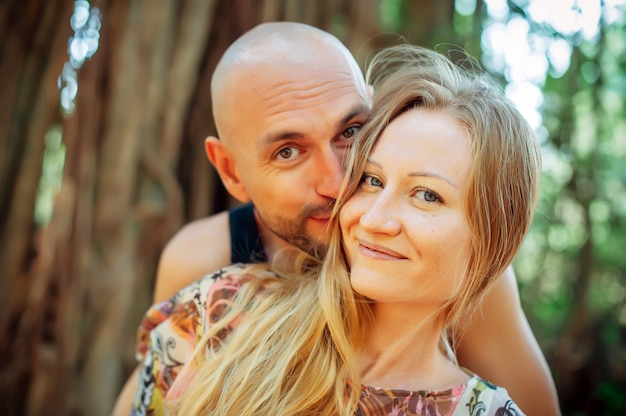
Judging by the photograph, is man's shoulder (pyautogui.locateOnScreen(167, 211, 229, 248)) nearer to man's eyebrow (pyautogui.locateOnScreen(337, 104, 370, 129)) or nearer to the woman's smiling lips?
man's eyebrow (pyautogui.locateOnScreen(337, 104, 370, 129))

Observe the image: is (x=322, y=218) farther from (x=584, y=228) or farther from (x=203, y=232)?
(x=584, y=228)

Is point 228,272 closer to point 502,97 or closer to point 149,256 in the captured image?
point 502,97

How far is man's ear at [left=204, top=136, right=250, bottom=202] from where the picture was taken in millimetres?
1798

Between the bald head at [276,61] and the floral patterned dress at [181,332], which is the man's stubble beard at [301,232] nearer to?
the floral patterned dress at [181,332]

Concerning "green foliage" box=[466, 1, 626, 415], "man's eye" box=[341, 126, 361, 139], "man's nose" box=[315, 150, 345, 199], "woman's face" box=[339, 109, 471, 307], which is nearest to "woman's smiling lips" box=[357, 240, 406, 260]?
"woman's face" box=[339, 109, 471, 307]

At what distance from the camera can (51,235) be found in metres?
2.87

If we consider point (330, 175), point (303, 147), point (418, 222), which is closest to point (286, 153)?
point (303, 147)

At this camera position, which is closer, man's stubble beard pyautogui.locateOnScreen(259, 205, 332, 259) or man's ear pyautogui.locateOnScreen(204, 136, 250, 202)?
man's stubble beard pyautogui.locateOnScreen(259, 205, 332, 259)

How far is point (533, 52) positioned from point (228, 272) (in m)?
2.13

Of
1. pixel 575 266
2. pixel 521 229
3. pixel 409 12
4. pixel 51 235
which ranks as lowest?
pixel 575 266

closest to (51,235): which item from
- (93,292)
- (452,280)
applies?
(93,292)

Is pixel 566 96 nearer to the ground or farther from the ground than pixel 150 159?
farther from the ground

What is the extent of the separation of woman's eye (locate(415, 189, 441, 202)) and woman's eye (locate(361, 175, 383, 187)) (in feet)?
0.35

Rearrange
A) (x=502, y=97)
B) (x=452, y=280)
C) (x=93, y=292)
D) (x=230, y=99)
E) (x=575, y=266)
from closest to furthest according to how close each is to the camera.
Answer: (x=452, y=280) < (x=502, y=97) < (x=230, y=99) < (x=93, y=292) < (x=575, y=266)
